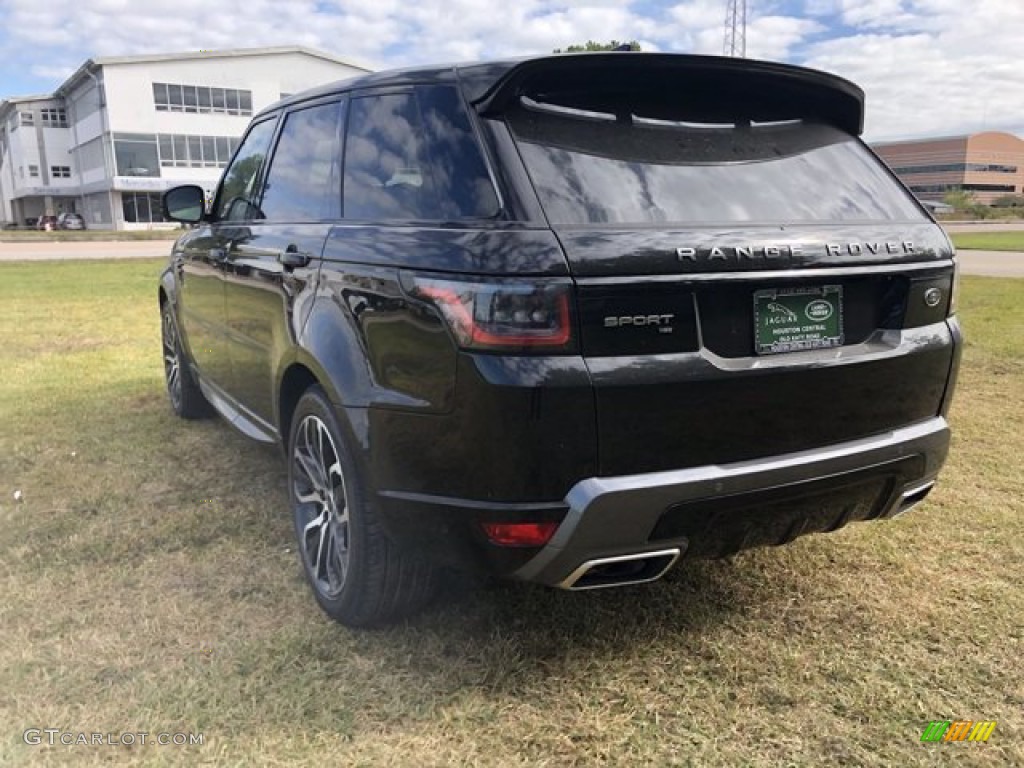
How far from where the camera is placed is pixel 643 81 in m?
2.54

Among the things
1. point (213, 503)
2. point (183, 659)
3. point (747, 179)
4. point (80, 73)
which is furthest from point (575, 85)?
point (80, 73)

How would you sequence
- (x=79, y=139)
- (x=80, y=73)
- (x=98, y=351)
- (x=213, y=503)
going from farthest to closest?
(x=79, y=139), (x=80, y=73), (x=98, y=351), (x=213, y=503)

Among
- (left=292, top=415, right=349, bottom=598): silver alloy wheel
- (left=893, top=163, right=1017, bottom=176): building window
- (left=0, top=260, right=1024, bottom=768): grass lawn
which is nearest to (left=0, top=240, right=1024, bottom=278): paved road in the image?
(left=0, top=260, right=1024, bottom=768): grass lawn

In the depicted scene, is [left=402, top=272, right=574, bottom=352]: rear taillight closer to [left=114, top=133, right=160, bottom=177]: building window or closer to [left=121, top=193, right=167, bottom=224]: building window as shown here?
[left=114, top=133, right=160, bottom=177]: building window

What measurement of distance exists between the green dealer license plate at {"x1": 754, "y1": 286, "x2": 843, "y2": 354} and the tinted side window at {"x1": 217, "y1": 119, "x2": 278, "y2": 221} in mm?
2455

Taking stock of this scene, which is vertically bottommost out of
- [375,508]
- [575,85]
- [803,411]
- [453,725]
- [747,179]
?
[453,725]

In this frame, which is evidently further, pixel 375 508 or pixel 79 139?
pixel 79 139

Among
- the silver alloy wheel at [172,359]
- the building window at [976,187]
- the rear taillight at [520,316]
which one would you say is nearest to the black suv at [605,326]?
the rear taillight at [520,316]

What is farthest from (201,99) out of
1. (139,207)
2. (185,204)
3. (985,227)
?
(185,204)

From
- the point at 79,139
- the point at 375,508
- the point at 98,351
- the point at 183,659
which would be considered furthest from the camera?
the point at 79,139

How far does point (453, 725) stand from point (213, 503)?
2.13 meters

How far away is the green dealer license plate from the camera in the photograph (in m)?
2.40

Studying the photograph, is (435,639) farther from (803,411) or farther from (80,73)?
(80,73)

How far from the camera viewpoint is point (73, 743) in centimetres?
240
